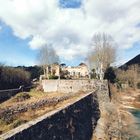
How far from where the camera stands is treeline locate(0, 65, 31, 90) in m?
49.9

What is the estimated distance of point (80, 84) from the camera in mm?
46562

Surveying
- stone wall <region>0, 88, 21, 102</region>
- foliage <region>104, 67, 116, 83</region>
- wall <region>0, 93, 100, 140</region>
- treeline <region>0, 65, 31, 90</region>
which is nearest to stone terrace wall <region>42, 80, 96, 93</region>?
treeline <region>0, 65, 31, 90</region>

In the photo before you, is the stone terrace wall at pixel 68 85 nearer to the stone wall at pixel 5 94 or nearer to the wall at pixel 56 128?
the stone wall at pixel 5 94

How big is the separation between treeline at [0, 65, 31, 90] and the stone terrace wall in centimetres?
491

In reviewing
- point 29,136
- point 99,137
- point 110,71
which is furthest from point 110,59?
point 29,136

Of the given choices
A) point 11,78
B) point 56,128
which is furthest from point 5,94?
point 56,128

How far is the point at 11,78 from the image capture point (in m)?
52.6

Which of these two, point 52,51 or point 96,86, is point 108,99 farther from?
point 52,51

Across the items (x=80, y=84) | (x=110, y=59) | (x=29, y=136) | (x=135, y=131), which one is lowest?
(x=135, y=131)

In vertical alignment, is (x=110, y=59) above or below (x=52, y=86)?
above

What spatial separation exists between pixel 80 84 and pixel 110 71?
24.6 meters

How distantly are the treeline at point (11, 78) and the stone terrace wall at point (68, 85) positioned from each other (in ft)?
16.1

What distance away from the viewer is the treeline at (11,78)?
49.9 m

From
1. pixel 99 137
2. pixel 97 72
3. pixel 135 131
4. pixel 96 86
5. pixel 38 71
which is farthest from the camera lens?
pixel 38 71
